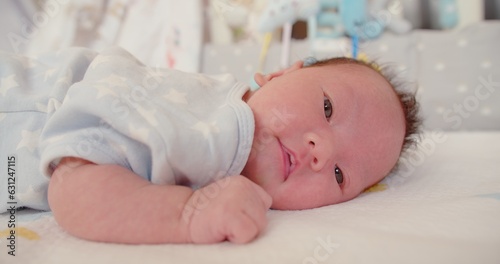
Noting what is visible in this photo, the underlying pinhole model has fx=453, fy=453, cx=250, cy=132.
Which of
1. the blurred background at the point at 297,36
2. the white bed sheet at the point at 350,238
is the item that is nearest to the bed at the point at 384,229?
the white bed sheet at the point at 350,238

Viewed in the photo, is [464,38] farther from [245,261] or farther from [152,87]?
[245,261]

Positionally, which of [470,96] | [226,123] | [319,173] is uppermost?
[226,123]

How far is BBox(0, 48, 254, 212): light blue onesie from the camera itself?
642mm

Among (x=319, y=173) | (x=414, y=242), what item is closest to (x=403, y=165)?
(x=319, y=173)

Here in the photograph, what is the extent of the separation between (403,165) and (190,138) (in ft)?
1.89

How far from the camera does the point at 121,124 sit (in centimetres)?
64

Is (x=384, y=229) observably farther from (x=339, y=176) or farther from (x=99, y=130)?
(x=99, y=130)

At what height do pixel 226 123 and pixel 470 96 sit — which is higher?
pixel 226 123

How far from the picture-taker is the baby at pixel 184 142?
0.58m

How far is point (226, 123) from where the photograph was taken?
71 cm

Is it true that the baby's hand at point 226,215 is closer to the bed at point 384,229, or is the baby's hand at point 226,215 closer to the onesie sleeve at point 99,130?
the bed at point 384,229

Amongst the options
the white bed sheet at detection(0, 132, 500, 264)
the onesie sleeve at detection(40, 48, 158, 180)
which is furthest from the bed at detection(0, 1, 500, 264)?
the onesie sleeve at detection(40, 48, 158, 180)

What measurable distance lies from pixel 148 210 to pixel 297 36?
1577 mm

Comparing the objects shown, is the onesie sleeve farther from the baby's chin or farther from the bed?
the baby's chin
